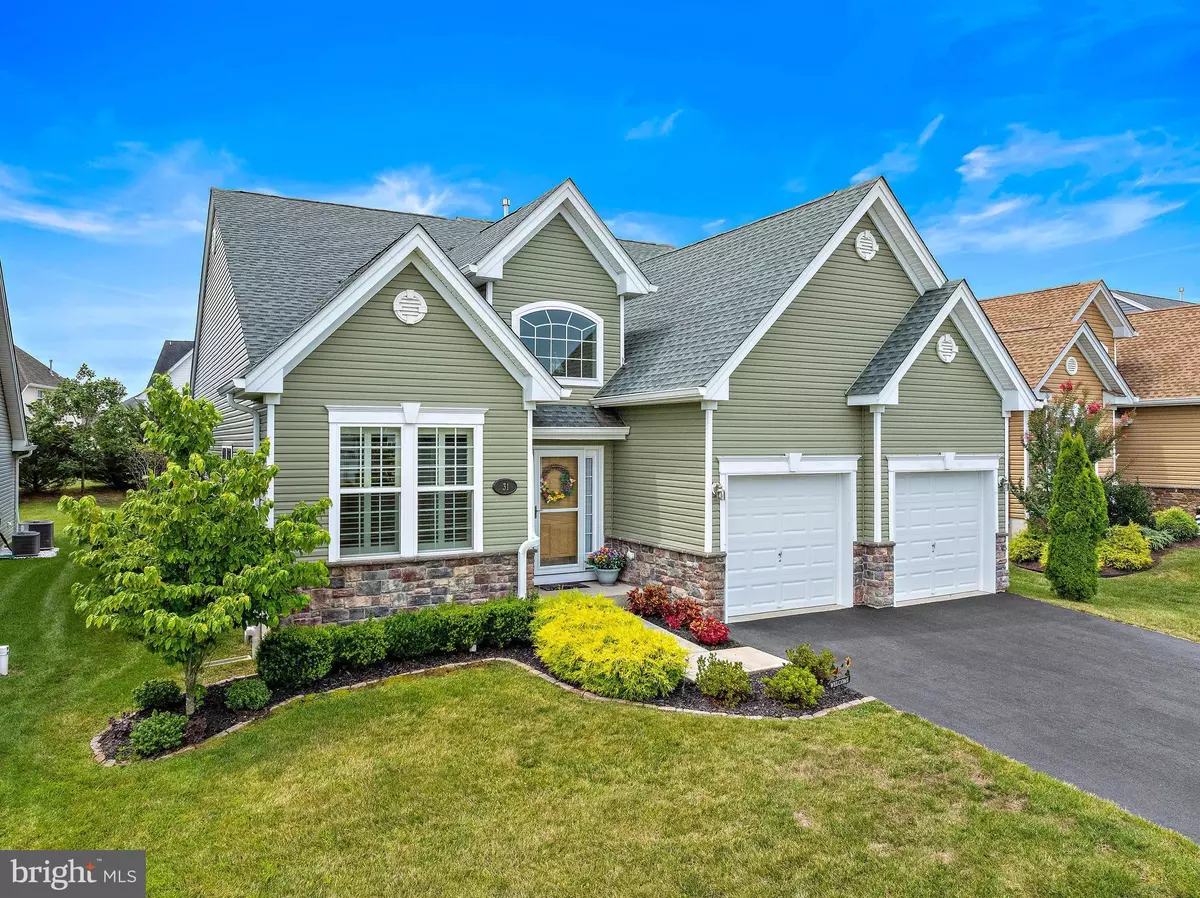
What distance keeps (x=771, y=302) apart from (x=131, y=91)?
45.7 ft

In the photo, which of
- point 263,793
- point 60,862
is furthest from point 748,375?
point 60,862

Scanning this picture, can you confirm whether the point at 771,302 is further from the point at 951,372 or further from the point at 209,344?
the point at 209,344

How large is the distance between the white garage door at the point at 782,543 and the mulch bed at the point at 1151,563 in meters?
6.78

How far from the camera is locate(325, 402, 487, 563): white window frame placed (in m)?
9.40

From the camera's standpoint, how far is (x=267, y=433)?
9070 millimetres

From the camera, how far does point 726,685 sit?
773 centimetres

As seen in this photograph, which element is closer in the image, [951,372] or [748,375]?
[748,375]

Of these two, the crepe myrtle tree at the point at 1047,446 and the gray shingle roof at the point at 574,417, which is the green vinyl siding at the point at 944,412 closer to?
the crepe myrtle tree at the point at 1047,446

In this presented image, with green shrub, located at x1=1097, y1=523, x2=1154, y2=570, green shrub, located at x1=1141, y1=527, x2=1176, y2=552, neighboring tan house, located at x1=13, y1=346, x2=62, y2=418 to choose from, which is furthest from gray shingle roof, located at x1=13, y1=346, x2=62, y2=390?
green shrub, located at x1=1141, y1=527, x2=1176, y2=552

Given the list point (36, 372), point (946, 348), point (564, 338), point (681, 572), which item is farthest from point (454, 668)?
point (36, 372)

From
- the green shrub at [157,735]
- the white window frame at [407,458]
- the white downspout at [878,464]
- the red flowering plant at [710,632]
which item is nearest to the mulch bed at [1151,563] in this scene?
the white downspout at [878,464]

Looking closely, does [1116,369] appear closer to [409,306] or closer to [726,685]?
[726,685]

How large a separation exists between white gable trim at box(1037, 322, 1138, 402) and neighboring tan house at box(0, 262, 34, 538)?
27593 millimetres

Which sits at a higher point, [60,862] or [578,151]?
[578,151]
